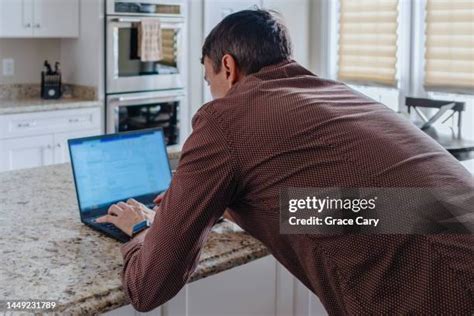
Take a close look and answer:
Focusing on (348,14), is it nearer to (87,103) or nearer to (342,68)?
(342,68)

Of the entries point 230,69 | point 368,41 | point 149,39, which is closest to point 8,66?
point 149,39

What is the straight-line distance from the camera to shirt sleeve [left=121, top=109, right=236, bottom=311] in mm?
1035

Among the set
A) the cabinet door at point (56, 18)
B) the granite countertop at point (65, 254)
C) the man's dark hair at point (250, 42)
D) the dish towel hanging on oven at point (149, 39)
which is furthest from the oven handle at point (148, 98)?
the man's dark hair at point (250, 42)

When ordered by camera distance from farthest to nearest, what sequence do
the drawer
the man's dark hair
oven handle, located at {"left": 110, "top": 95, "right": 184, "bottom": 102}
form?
1. oven handle, located at {"left": 110, "top": 95, "right": 184, "bottom": 102}
2. the drawer
3. the man's dark hair

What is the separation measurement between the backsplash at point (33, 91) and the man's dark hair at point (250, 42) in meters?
2.92

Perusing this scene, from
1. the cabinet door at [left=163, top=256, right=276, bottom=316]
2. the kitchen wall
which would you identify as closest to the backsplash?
the kitchen wall

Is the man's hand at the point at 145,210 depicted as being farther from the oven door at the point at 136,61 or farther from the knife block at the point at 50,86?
the knife block at the point at 50,86

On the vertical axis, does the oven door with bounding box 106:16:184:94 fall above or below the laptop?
above

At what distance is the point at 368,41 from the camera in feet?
15.3

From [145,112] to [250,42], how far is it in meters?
3.10

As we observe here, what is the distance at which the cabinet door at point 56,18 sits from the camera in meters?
3.89

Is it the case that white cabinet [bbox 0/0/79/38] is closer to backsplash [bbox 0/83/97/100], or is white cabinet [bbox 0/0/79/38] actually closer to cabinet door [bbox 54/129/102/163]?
backsplash [bbox 0/83/97/100]

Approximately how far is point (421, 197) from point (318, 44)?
418cm

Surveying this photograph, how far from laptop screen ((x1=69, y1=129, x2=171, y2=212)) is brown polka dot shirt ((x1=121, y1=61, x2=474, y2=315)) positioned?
387 mm
